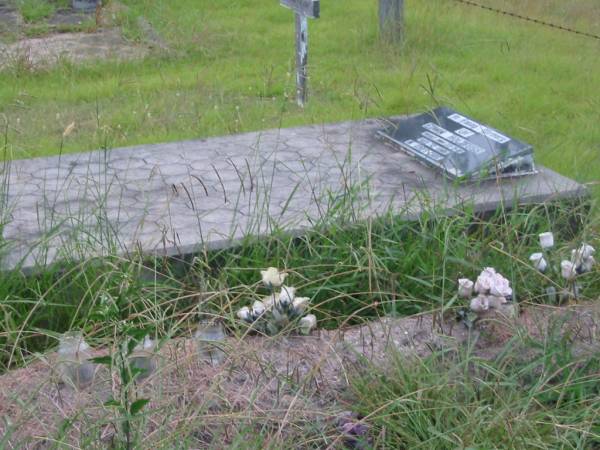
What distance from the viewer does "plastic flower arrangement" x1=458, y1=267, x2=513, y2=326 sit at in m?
3.59

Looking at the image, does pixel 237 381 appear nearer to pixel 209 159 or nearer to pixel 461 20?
pixel 209 159

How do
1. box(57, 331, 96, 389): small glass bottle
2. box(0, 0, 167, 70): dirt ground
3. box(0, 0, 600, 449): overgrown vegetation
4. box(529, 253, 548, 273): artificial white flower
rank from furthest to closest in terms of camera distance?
1. box(0, 0, 167, 70): dirt ground
2. box(529, 253, 548, 273): artificial white flower
3. box(57, 331, 96, 389): small glass bottle
4. box(0, 0, 600, 449): overgrown vegetation

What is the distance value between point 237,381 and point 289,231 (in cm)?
94

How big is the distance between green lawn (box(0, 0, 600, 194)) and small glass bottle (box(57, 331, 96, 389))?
2417 millimetres

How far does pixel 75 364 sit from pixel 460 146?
2.41m

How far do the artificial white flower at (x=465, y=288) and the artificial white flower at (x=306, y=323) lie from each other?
19.8 inches

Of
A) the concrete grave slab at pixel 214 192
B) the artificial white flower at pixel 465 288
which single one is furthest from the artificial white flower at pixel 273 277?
the artificial white flower at pixel 465 288

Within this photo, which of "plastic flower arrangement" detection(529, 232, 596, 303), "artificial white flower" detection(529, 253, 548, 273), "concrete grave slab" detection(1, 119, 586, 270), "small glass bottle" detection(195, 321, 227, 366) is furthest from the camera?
"concrete grave slab" detection(1, 119, 586, 270)

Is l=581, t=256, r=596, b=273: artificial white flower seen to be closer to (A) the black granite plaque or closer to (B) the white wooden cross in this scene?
(A) the black granite plaque

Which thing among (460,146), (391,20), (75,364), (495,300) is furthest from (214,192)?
(391,20)

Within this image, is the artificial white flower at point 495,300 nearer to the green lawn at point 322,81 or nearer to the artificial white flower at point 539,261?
the artificial white flower at point 539,261

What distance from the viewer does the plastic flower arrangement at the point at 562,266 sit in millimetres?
3793

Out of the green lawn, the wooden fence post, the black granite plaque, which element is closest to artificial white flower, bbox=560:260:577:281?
the black granite plaque

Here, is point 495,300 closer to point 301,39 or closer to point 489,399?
point 489,399
